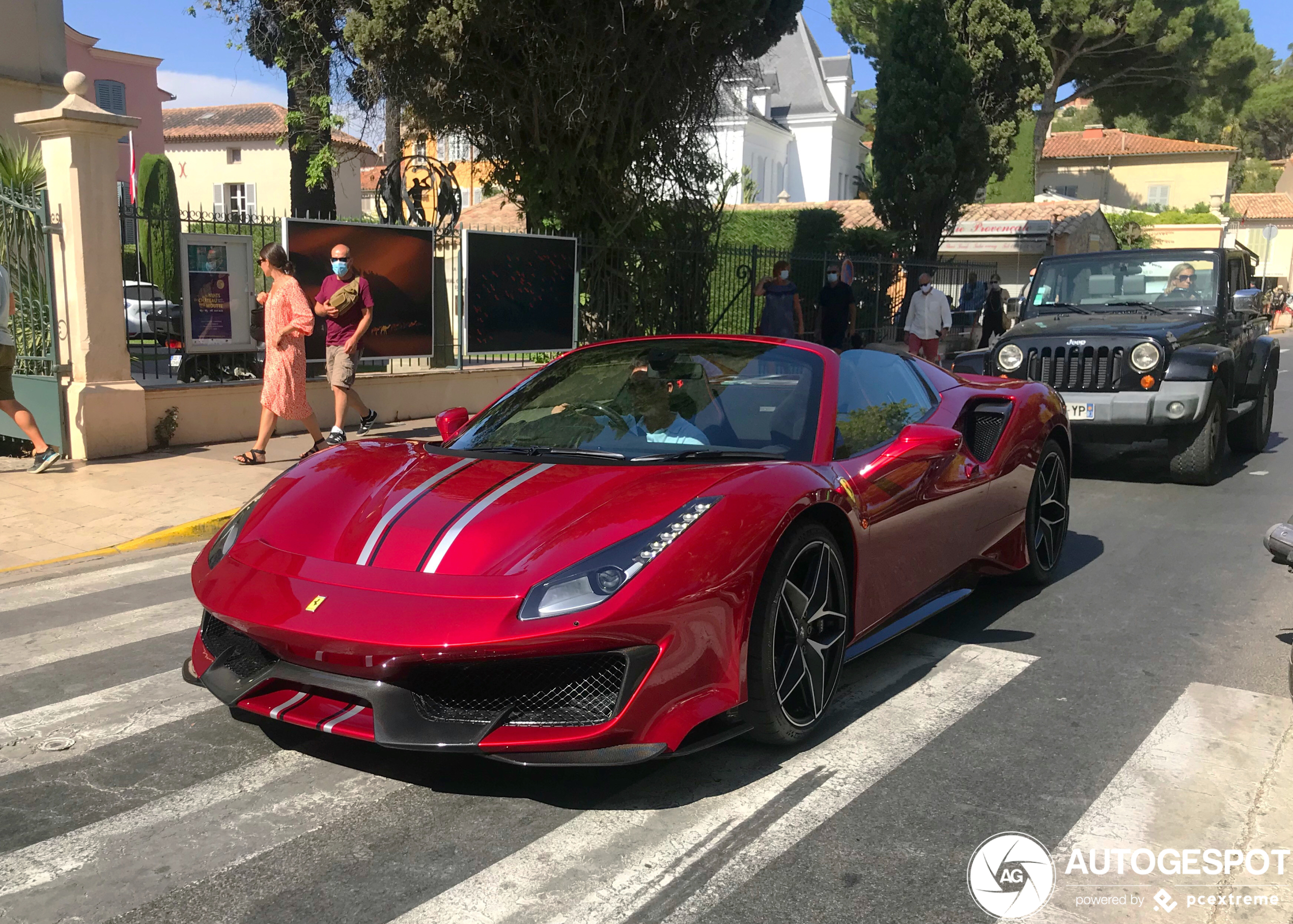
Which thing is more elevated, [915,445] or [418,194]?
[418,194]

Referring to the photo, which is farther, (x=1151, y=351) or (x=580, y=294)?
(x=580, y=294)

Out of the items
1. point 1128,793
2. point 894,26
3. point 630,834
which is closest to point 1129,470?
point 1128,793

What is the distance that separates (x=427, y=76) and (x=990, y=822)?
36.6 feet

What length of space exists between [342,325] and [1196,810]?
8.26 metres

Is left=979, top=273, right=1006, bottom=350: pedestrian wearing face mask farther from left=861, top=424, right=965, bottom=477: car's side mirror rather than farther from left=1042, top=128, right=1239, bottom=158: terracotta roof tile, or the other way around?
left=1042, top=128, right=1239, bottom=158: terracotta roof tile

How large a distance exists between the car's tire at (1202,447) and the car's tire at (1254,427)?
→ 1574 millimetres

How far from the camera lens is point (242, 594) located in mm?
3311

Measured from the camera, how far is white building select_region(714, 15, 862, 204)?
55.8 metres

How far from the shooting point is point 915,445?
427 cm

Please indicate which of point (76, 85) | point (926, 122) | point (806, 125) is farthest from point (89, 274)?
point (806, 125)

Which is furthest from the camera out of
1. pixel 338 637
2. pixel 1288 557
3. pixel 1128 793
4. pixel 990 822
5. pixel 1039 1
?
pixel 1039 1

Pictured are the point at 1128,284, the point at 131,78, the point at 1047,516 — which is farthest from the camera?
the point at 131,78

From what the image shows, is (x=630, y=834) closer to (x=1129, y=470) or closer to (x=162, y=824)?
(x=162, y=824)

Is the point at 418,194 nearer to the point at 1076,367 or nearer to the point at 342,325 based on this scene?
the point at 342,325
